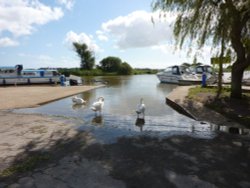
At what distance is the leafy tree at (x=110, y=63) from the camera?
92875 millimetres

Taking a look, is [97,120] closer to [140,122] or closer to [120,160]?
[140,122]

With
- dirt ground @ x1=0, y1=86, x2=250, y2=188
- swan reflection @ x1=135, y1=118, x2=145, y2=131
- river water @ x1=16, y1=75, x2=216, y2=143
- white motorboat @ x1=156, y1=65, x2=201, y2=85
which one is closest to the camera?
dirt ground @ x1=0, y1=86, x2=250, y2=188

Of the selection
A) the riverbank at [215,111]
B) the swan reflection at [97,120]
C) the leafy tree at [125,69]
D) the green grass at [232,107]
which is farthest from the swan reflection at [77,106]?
the leafy tree at [125,69]

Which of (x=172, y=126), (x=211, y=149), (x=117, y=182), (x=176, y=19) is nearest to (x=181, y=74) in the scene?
(x=176, y=19)

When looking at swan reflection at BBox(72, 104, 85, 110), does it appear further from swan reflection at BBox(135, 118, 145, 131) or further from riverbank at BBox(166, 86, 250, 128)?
riverbank at BBox(166, 86, 250, 128)

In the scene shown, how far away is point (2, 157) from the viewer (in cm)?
687

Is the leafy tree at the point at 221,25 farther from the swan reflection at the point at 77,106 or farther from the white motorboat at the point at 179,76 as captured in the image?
the white motorboat at the point at 179,76

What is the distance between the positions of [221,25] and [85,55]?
77351mm

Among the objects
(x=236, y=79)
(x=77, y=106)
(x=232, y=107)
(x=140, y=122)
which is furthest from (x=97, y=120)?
(x=236, y=79)

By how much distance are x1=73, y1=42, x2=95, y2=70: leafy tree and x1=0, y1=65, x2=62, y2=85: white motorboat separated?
52.2 meters

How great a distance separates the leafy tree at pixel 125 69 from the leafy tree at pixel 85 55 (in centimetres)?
867

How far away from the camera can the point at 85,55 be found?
8919 cm

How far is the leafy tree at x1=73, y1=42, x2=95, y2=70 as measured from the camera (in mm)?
89000

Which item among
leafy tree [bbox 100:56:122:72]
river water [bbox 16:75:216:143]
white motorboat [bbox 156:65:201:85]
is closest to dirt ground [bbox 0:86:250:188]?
river water [bbox 16:75:216:143]
